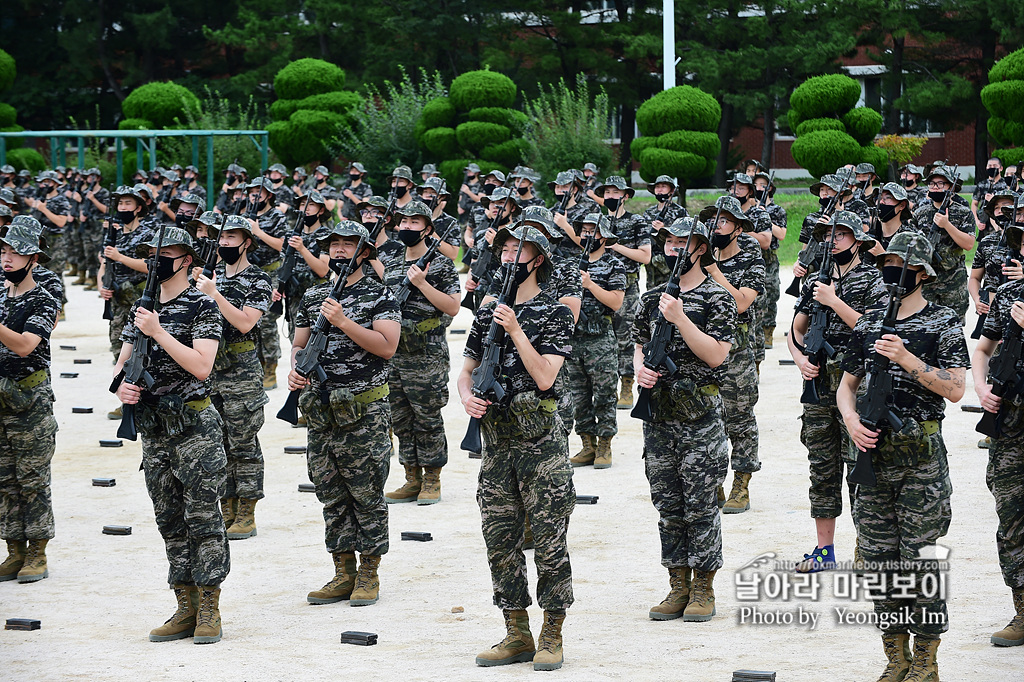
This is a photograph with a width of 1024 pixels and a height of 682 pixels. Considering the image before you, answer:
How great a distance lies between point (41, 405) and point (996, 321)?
580cm

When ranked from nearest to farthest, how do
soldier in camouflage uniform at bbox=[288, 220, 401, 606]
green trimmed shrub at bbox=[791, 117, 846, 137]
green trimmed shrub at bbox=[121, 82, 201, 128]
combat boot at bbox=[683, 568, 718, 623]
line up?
combat boot at bbox=[683, 568, 718, 623] < soldier in camouflage uniform at bbox=[288, 220, 401, 606] < green trimmed shrub at bbox=[791, 117, 846, 137] < green trimmed shrub at bbox=[121, 82, 201, 128]

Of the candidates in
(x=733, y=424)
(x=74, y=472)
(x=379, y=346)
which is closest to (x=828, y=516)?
(x=733, y=424)

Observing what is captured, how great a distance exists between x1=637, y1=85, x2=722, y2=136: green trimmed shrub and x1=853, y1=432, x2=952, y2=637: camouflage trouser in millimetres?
23641

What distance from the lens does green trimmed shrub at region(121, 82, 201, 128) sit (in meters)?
36.7

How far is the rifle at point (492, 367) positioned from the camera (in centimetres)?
654

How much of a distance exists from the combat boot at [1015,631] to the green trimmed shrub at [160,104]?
3273 centimetres

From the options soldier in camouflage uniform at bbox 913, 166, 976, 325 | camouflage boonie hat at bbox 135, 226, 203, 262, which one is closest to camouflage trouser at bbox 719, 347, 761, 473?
camouflage boonie hat at bbox 135, 226, 203, 262

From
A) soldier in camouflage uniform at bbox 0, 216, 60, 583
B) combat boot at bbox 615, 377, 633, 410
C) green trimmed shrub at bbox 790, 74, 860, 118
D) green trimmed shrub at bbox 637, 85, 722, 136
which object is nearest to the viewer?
soldier in camouflage uniform at bbox 0, 216, 60, 583

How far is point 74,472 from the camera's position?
37.9 ft

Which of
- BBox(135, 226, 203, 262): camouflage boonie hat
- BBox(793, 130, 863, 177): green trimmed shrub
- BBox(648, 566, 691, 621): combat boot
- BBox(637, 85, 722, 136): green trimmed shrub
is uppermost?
BBox(135, 226, 203, 262): camouflage boonie hat

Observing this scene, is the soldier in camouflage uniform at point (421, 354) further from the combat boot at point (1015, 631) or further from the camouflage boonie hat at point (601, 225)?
the combat boot at point (1015, 631)

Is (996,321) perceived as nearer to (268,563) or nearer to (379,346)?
(379,346)

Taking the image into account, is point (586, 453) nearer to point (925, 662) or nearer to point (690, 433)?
point (690, 433)

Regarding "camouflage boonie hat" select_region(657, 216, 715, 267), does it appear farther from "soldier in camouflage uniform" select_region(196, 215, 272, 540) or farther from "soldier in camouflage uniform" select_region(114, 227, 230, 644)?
"soldier in camouflage uniform" select_region(196, 215, 272, 540)
